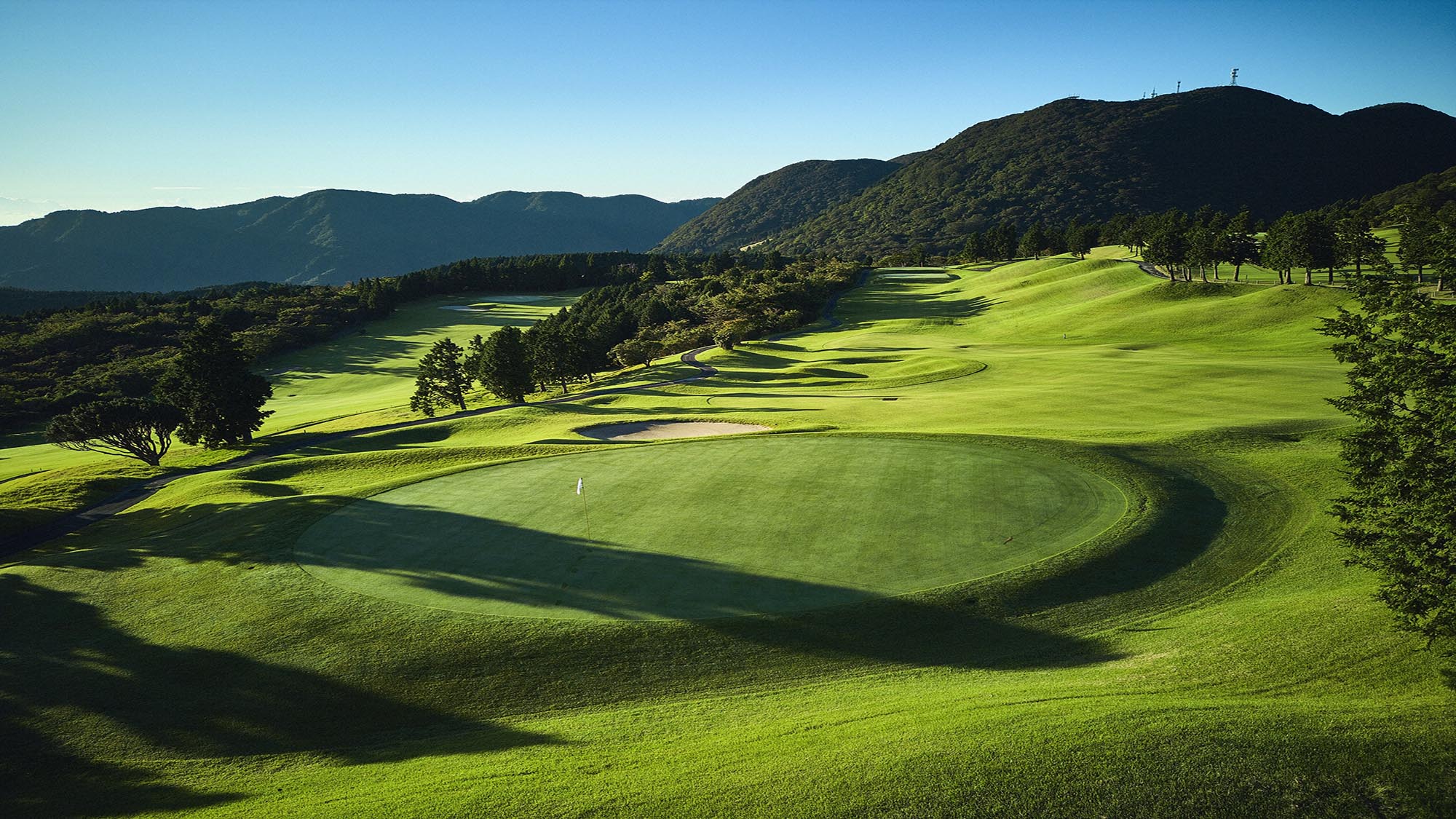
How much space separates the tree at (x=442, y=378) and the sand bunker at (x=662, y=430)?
24.6 metres

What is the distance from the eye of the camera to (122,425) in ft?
146

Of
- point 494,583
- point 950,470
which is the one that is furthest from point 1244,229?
point 494,583

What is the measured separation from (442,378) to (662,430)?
1144 inches

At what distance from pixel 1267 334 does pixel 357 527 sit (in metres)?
70.6

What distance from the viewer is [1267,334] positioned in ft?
194

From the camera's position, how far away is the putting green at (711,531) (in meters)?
16.7

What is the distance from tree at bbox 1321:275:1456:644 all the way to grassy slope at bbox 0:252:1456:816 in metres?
1.35

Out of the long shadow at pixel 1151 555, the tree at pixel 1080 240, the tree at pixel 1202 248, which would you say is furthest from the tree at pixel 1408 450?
the tree at pixel 1080 240

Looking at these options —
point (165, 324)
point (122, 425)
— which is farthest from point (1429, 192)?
point (165, 324)

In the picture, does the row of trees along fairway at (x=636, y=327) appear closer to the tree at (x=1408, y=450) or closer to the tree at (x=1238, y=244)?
the tree at (x=1238, y=244)

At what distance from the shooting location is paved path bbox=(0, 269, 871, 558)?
2766cm

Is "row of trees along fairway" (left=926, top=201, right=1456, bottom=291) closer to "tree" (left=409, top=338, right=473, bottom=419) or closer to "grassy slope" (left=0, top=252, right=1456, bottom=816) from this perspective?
"grassy slope" (left=0, top=252, right=1456, bottom=816)

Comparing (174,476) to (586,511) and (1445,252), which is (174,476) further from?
(1445,252)

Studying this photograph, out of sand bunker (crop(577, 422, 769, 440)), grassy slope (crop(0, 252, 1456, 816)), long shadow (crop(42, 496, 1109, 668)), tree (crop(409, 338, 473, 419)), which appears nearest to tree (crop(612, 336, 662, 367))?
tree (crop(409, 338, 473, 419))
